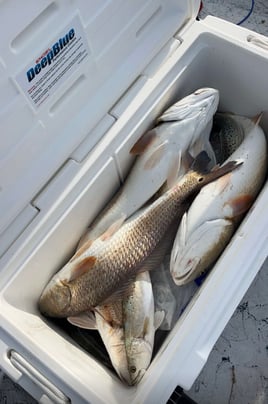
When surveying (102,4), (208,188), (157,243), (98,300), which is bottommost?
(98,300)

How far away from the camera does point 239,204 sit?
0.86 m

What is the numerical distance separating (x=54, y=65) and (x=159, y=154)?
317 millimetres

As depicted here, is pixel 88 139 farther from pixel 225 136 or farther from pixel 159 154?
pixel 225 136

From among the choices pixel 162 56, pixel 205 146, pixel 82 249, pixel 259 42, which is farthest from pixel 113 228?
pixel 259 42

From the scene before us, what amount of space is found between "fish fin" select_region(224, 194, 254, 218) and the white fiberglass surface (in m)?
0.18

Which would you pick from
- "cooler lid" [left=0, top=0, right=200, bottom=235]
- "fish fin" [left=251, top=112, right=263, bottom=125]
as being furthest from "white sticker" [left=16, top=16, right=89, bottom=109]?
"fish fin" [left=251, top=112, right=263, bottom=125]

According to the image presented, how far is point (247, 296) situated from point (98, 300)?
0.50m

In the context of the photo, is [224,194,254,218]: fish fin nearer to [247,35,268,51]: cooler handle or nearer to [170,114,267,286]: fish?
[170,114,267,286]: fish

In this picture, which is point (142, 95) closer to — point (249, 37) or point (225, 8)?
point (249, 37)

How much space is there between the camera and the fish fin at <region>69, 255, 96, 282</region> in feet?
2.76

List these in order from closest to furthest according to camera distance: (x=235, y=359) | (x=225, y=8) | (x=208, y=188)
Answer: (x=208, y=188) → (x=235, y=359) → (x=225, y=8)

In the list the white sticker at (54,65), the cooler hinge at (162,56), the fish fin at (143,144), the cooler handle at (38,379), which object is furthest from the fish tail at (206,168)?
the cooler handle at (38,379)

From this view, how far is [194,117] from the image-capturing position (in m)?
0.93

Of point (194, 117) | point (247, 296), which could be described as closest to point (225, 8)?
point (194, 117)
